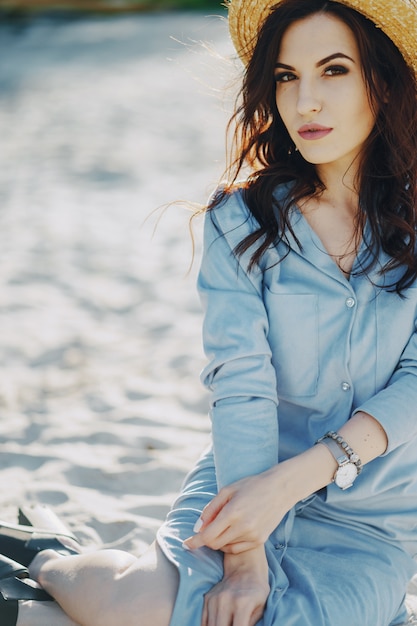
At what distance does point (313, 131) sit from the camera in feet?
7.52

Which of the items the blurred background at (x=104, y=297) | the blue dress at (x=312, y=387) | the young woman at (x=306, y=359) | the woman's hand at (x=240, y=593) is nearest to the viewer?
the woman's hand at (x=240, y=593)

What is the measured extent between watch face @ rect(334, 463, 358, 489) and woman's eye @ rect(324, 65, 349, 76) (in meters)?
0.92

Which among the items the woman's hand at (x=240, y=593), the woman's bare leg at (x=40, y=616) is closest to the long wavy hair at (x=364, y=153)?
the woman's hand at (x=240, y=593)

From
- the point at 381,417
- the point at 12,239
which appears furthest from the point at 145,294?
the point at 381,417

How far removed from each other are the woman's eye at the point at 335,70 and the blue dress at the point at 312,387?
1.20ft

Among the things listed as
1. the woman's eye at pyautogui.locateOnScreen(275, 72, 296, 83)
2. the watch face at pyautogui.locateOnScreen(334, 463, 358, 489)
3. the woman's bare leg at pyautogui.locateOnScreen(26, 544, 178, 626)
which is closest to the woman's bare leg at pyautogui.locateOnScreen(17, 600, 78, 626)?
the woman's bare leg at pyautogui.locateOnScreen(26, 544, 178, 626)

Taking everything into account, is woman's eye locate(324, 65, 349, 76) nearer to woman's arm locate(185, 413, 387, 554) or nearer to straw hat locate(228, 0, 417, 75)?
straw hat locate(228, 0, 417, 75)

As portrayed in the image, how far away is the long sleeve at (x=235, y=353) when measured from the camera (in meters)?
2.23

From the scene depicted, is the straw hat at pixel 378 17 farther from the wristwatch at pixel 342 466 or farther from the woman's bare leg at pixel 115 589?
the woman's bare leg at pixel 115 589

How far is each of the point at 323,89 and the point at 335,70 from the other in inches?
2.2

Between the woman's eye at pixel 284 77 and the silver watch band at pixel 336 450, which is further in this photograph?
the woman's eye at pixel 284 77

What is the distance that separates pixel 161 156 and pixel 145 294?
3.42 meters

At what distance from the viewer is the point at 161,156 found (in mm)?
8164

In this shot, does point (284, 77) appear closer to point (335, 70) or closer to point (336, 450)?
point (335, 70)
